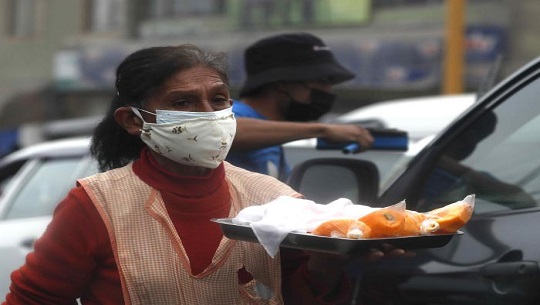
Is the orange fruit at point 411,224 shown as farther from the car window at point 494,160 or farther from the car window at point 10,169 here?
the car window at point 10,169

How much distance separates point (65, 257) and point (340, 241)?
665mm

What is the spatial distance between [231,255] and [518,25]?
16426mm

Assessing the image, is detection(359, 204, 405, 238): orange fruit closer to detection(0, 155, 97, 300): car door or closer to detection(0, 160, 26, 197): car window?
detection(0, 155, 97, 300): car door

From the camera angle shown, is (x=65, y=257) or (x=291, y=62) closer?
(x=65, y=257)

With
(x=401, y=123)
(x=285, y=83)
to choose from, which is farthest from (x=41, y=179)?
(x=285, y=83)

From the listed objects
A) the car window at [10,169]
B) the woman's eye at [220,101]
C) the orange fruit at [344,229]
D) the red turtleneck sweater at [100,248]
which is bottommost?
the car window at [10,169]

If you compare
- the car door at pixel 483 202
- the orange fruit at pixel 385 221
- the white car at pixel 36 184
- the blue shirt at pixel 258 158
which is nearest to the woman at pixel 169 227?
the orange fruit at pixel 385 221

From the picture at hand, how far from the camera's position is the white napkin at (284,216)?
8.07ft

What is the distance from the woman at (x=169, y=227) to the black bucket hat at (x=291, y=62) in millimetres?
1367

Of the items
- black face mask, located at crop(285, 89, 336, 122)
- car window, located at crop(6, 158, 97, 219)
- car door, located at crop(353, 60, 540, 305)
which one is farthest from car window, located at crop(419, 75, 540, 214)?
car window, located at crop(6, 158, 97, 219)

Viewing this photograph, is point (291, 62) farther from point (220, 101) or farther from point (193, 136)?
point (193, 136)

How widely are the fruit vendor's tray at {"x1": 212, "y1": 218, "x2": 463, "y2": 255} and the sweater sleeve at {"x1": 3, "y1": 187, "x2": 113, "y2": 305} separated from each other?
1.07 ft

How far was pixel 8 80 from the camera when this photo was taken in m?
27.3

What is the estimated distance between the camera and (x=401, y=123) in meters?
5.18
